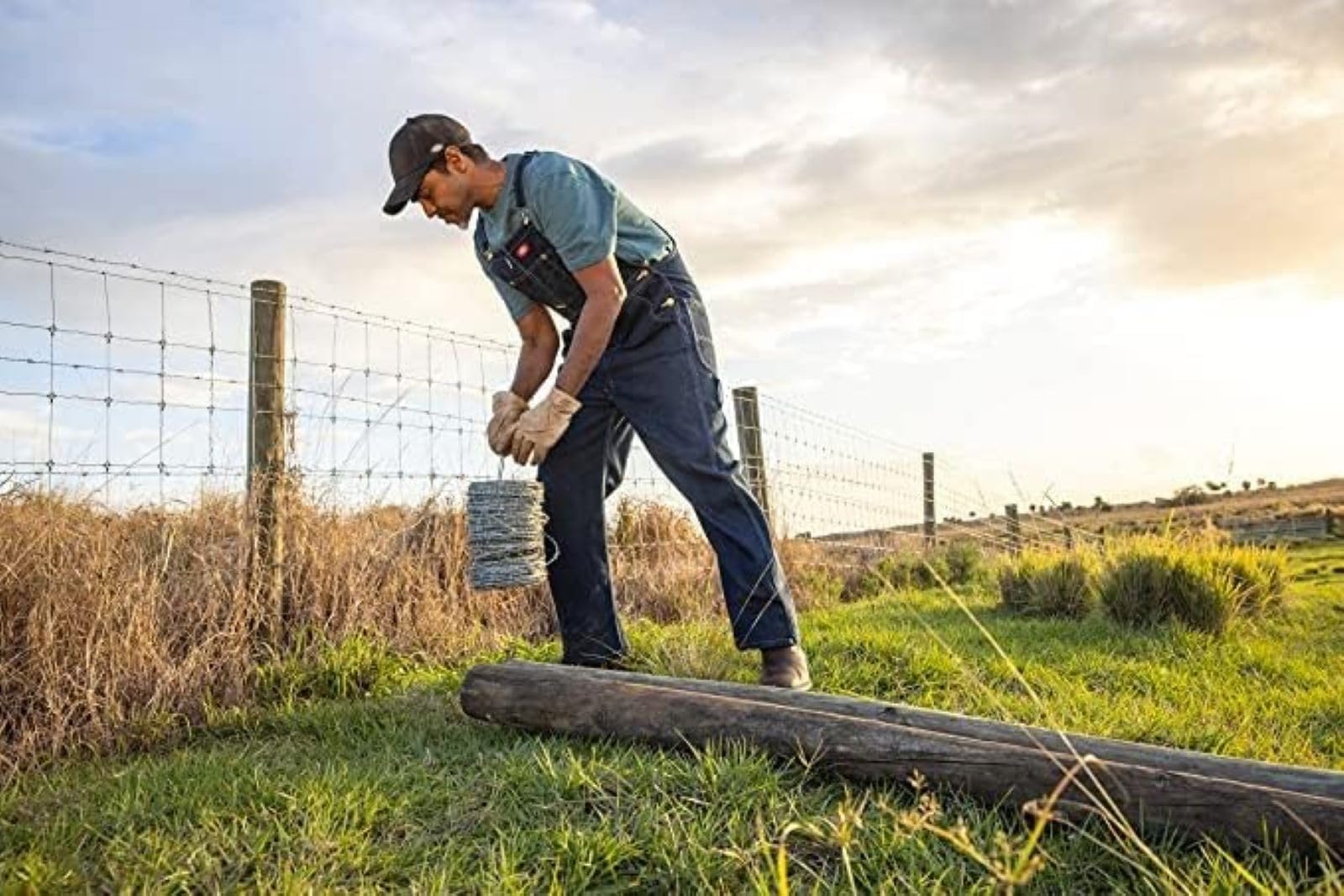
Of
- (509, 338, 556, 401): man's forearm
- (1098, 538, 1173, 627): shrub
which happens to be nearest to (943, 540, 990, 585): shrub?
(1098, 538, 1173, 627): shrub

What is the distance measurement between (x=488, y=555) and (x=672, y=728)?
49.7 inches

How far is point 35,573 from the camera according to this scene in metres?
4.17

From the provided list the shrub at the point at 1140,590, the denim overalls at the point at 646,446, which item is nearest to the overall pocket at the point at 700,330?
the denim overalls at the point at 646,446

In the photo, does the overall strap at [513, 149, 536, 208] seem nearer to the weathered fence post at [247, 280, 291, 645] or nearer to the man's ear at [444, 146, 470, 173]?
the man's ear at [444, 146, 470, 173]

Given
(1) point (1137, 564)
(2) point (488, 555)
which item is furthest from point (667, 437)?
(1) point (1137, 564)

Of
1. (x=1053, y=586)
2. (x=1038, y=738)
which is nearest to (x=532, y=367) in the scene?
(x=1038, y=738)

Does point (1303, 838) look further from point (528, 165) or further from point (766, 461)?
point (766, 461)

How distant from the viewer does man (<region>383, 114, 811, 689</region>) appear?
407cm

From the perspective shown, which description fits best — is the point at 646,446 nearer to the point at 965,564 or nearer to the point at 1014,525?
the point at 965,564

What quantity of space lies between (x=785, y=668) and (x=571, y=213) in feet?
6.25

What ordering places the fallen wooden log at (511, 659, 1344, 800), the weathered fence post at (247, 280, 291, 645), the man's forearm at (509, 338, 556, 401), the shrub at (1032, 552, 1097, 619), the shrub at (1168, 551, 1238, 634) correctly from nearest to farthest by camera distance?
the fallen wooden log at (511, 659, 1344, 800), the man's forearm at (509, 338, 556, 401), the weathered fence post at (247, 280, 291, 645), the shrub at (1168, 551, 1238, 634), the shrub at (1032, 552, 1097, 619)

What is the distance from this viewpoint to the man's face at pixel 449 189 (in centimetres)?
411

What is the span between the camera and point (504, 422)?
452 centimetres

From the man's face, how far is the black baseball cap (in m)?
0.04
